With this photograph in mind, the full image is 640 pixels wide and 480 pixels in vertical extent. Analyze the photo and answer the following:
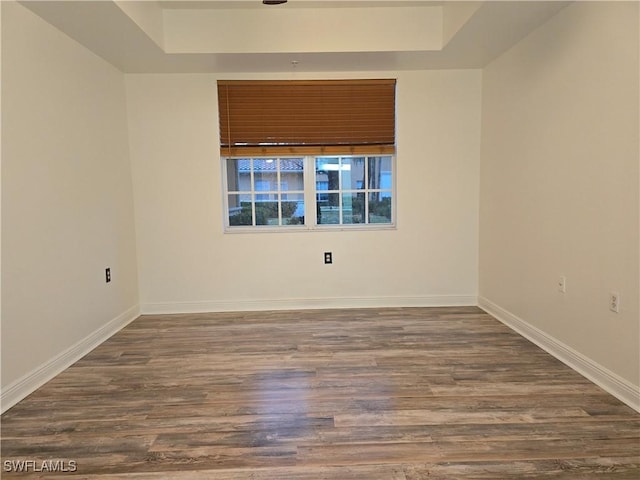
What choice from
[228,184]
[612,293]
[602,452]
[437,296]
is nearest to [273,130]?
[228,184]

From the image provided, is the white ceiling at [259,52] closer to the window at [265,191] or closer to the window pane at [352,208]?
the window at [265,191]

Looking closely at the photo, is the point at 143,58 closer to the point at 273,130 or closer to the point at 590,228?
the point at 273,130

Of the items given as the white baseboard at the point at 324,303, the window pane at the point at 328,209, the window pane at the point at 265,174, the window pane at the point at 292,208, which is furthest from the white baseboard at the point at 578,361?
the window pane at the point at 265,174

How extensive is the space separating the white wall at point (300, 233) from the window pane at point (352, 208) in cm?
20

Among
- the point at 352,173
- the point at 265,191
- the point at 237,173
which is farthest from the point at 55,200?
the point at 352,173

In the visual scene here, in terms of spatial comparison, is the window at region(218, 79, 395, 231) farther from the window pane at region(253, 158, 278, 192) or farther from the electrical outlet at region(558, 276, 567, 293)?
the electrical outlet at region(558, 276, 567, 293)

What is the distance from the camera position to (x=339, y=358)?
2.72 meters

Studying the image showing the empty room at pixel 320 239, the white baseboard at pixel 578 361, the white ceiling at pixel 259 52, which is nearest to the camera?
the empty room at pixel 320 239

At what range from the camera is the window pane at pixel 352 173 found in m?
3.98

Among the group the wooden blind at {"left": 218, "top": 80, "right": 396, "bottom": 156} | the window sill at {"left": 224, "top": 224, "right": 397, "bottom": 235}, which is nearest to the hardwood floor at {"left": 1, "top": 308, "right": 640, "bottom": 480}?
the window sill at {"left": 224, "top": 224, "right": 397, "bottom": 235}

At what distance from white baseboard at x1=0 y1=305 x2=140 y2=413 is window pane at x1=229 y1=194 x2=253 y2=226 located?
4.37 ft

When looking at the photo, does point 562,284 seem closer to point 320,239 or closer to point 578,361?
point 578,361

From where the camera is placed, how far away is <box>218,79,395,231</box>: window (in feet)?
12.3

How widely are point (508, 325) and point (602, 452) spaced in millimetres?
1704
